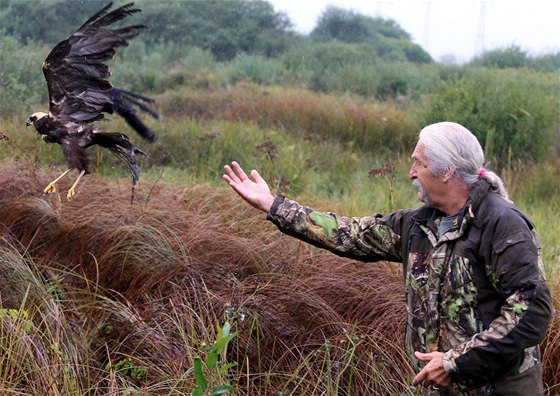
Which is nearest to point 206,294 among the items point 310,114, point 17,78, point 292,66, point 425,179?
point 425,179

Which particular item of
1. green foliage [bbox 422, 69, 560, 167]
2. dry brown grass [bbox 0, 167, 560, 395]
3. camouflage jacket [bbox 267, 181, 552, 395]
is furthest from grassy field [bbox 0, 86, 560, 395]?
green foliage [bbox 422, 69, 560, 167]

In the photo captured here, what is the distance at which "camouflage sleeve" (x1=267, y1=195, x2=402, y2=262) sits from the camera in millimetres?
3262

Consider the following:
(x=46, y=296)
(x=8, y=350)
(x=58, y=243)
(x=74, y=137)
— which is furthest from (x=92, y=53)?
(x=8, y=350)

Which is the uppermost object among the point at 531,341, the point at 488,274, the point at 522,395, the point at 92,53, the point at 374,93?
the point at 92,53

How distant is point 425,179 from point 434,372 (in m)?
0.68

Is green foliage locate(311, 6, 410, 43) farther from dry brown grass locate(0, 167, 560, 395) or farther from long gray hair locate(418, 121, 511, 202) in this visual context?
long gray hair locate(418, 121, 511, 202)

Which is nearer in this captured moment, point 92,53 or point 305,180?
point 92,53

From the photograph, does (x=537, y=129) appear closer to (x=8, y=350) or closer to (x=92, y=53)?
(x=92, y=53)

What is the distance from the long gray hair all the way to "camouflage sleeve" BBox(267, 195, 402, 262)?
438 millimetres

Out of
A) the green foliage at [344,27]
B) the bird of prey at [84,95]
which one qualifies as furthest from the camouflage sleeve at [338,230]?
the green foliage at [344,27]

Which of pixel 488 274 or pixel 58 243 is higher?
pixel 488 274

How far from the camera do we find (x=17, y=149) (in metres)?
6.95

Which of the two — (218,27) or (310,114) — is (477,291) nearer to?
(310,114)

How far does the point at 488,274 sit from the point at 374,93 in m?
15.5
